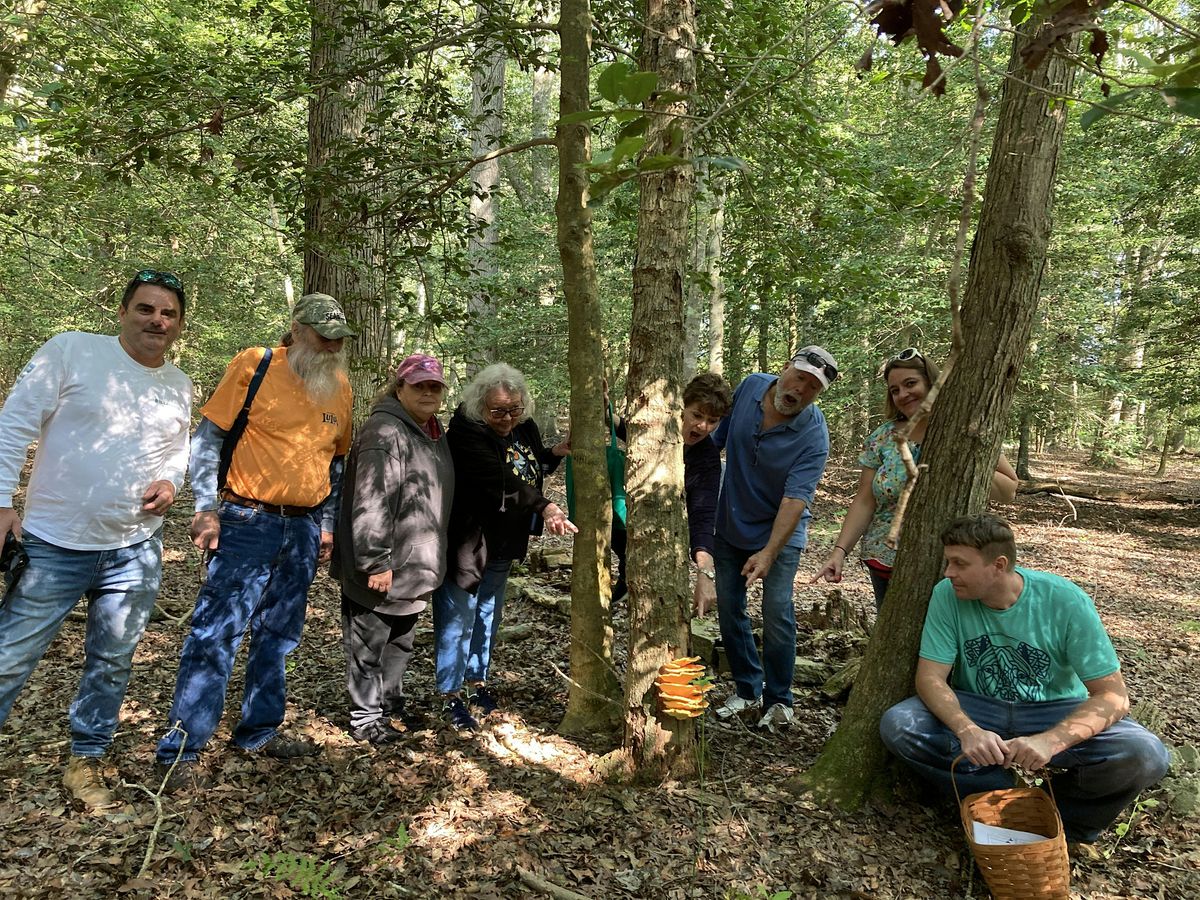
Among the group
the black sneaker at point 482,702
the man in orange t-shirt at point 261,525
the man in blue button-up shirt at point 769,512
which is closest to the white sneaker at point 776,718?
the man in blue button-up shirt at point 769,512

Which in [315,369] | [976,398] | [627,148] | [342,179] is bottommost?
[315,369]

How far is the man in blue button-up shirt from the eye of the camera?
395cm

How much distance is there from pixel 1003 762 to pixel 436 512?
2723mm

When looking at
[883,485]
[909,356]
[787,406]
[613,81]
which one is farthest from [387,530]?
[613,81]

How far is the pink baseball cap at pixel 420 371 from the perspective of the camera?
3.69m

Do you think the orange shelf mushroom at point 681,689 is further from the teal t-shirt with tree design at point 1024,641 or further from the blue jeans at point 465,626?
the blue jeans at point 465,626

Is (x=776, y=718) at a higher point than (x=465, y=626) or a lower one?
lower

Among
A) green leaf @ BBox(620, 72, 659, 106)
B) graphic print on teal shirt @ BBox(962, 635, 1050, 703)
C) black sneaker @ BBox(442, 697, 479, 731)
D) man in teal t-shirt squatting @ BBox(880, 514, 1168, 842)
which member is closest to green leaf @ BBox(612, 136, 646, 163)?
green leaf @ BBox(620, 72, 659, 106)

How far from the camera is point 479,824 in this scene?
312 cm

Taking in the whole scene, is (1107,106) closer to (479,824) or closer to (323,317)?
(323,317)

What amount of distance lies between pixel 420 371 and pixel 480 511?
0.83 meters

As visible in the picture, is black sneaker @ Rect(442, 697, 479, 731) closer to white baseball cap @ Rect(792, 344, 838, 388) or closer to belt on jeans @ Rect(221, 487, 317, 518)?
belt on jeans @ Rect(221, 487, 317, 518)

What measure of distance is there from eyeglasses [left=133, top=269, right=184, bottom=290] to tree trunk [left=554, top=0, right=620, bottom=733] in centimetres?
171

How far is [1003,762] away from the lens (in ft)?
9.41
